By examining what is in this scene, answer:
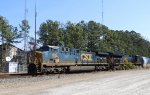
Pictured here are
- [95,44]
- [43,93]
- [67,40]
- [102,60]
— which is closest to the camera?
[43,93]

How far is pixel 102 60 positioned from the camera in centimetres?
5200

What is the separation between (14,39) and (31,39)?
1648 centimetres

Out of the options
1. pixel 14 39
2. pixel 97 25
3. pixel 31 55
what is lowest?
pixel 31 55

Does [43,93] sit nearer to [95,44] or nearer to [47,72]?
[47,72]

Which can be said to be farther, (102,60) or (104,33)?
(104,33)

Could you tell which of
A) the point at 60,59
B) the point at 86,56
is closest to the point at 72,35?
the point at 86,56

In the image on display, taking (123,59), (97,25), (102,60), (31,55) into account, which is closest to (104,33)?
(97,25)

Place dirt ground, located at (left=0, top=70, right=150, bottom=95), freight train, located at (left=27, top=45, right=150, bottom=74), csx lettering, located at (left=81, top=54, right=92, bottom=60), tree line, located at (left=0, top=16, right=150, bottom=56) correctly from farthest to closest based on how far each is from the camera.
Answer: tree line, located at (left=0, top=16, right=150, bottom=56) < csx lettering, located at (left=81, top=54, right=92, bottom=60) < freight train, located at (left=27, top=45, right=150, bottom=74) < dirt ground, located at (left=0, top=70, right=150, bottom=95)

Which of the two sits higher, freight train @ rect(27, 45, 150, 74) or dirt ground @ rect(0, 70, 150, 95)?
freight train @ rect(27, 45, 150, 74)

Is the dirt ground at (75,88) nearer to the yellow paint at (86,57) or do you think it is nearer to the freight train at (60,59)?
the freight train at (60,59)

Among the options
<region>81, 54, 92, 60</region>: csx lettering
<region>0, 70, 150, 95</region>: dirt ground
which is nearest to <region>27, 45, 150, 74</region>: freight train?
<region>81, 54, 92, 60</region>: csx lettering

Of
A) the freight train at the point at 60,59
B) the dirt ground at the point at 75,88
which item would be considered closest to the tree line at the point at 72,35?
the freight train at the point at 60,59

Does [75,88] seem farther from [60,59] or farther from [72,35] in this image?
[72,35]

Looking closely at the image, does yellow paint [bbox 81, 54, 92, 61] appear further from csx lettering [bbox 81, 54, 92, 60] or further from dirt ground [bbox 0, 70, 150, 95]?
dirt ground [bbox 0, 70, 150, 95]
